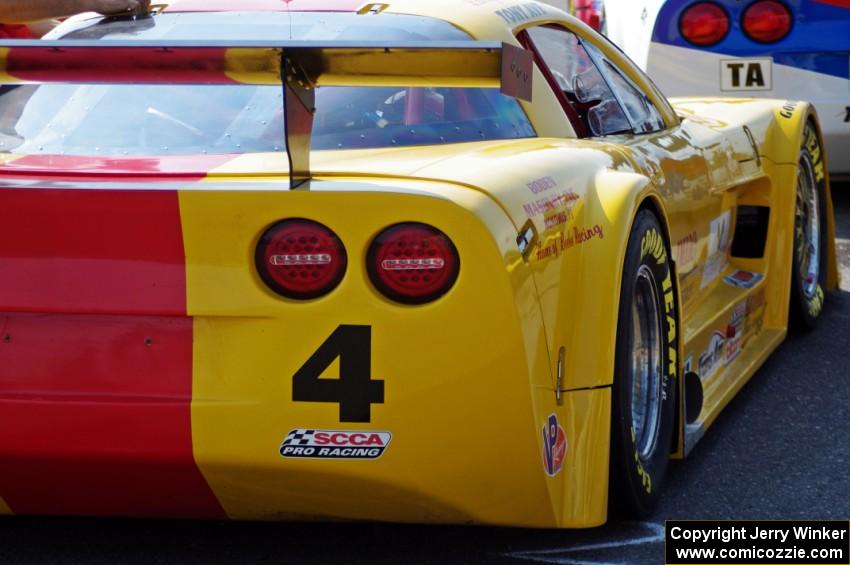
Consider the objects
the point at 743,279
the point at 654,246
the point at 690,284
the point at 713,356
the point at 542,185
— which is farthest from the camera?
the point at 743,279

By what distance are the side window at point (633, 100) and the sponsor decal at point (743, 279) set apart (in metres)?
0.68

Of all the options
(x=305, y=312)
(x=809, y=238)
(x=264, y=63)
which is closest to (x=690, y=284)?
(x=809, y=238)

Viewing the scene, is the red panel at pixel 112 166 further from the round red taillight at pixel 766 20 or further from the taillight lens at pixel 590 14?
the taillight lens at pixel 590 14

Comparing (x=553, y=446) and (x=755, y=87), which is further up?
(x=553, y=446)

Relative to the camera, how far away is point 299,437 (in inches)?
111

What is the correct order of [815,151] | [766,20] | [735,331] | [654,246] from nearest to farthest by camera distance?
[654,246] < [735,331] < [815,151] < [766,20]

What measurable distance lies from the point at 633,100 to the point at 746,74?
2894mm

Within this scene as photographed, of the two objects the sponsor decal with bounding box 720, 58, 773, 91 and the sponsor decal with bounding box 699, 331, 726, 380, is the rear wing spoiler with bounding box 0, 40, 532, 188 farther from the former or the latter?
the sponsor decal with bounding box 720, 58, 773, 91

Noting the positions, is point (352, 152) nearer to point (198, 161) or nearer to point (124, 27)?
point (198, 161)

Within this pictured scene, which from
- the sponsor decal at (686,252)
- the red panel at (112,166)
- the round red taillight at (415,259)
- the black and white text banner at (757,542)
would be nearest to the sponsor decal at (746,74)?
the sponsor decal at (686,252)

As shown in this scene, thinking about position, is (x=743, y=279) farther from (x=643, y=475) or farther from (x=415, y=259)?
(x=415, y=259)

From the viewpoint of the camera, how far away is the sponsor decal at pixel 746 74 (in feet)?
23.4

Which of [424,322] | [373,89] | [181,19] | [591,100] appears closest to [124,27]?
[181,19]

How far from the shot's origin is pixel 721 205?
4.68 meters
